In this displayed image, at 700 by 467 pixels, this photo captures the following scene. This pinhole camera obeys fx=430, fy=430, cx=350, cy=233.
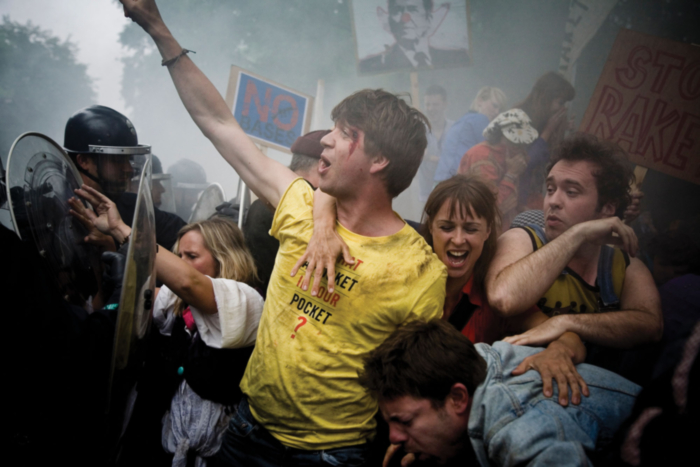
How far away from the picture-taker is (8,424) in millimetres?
1286

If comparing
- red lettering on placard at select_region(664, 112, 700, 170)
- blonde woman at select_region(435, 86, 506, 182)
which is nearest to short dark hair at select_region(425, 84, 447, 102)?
blonde woman at select_region(435, 86, 506, 182)

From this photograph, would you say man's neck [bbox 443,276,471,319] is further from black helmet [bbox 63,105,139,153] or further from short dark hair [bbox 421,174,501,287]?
black helmet [bbox 63,105,139,153]

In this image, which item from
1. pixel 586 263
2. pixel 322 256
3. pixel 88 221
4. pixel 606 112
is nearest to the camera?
pixel 322 256

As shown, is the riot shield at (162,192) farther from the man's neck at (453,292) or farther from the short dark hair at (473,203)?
the man's neck at (453,292)

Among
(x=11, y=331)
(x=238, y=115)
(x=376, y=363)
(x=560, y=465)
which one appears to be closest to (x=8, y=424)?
(x=11, y=331)

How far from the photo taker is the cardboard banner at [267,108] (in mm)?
4328

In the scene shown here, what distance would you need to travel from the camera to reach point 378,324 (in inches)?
70.9

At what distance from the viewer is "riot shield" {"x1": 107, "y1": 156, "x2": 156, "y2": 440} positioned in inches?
59.1

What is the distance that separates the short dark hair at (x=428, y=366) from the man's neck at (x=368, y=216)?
1.60 ft

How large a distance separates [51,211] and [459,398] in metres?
2.23

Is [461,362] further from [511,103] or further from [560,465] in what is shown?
[511,103]

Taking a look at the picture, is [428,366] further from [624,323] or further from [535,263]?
[624,323]

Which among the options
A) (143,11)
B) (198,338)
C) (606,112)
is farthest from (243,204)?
(606,112)

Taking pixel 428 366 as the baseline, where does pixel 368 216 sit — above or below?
above
